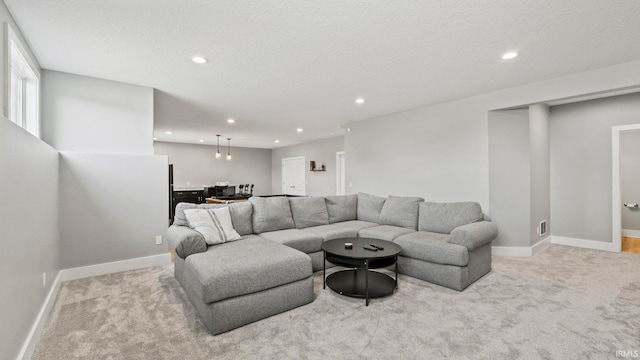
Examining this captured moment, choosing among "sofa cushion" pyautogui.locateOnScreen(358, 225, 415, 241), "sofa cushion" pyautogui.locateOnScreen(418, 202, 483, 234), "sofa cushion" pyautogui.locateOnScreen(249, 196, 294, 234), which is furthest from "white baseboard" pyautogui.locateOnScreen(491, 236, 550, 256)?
"sofa cushion" pyautogui.locateOnScreen(249, 196, 294, 234)

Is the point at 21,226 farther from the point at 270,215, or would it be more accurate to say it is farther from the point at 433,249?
the point at 433,249

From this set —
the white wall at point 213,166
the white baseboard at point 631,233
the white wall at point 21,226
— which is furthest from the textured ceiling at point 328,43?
the white wall at point 213,166

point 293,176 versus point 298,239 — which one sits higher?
point 293,176

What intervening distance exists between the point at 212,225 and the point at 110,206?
1.55m

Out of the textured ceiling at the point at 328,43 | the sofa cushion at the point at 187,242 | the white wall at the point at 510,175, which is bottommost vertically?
the sofa cushion at the point at 187,242

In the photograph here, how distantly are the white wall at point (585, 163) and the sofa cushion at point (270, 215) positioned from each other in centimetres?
467

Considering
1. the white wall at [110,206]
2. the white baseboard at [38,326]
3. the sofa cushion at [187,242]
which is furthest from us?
the white wall at [110,206]

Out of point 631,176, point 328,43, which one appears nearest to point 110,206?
point 328,43

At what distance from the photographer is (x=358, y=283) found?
3.00 meters

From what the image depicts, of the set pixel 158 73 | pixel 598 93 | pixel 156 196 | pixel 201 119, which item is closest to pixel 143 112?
pixel 158 73

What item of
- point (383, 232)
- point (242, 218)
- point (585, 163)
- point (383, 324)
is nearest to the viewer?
point (383, 324)

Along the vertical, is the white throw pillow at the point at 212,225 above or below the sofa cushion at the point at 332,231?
A: above

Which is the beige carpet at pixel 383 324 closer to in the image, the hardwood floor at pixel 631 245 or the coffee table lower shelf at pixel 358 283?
the coffee table lower shelf at pixel 358 283

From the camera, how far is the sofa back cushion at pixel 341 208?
4.50m
